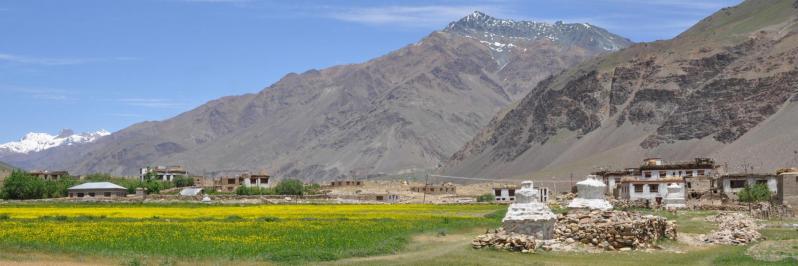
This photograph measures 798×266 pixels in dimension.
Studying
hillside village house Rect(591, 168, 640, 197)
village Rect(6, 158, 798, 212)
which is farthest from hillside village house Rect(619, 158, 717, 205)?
hillside village house Rect(591, 168, 640, 197)

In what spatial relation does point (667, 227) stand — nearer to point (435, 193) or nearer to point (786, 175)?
point (786, 175)

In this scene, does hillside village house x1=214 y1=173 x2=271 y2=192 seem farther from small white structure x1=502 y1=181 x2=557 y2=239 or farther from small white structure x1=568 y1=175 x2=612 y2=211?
small white structure x1=502 y1=181 x2=557 y2=239

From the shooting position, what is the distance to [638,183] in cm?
10312

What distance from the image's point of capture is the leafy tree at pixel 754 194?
3693 inches

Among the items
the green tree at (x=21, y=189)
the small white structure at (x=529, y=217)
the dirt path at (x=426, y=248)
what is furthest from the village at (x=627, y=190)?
the small white structure at (x=529, y=217)

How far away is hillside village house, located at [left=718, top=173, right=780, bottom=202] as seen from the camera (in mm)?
102250

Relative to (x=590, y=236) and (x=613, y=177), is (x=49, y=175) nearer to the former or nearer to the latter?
(x=613, y=177)

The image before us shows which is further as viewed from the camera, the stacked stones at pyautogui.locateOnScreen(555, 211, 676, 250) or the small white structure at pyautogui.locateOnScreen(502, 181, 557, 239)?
the small white structure at pyautogui.locateOnScreen(502, 181, 557, 239)

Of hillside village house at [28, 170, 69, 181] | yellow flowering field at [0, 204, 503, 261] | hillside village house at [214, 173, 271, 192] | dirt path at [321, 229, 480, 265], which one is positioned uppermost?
hillside village house at [28, 170, 69, 181]

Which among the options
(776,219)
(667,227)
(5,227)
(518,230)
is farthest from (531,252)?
(776,219)

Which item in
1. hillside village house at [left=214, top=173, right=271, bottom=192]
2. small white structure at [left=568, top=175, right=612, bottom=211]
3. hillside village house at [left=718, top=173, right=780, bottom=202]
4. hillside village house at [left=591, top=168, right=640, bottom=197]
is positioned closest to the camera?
small white structure at [left=568, top=175, right=612, bottom=211]

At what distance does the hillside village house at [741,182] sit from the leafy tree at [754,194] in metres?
3.69

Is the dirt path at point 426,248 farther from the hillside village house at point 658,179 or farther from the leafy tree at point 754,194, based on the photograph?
the leafy tree at point 754,194

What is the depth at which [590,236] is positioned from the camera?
129 ft
